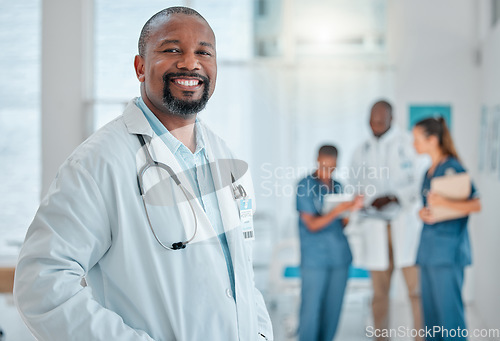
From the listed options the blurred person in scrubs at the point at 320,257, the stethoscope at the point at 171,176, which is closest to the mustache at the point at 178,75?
the stethoscope at the point at 171,176

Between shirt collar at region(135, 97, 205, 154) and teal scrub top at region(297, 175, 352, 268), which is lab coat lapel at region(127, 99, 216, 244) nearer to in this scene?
shirt collar at region(135, 97, 205, 154)

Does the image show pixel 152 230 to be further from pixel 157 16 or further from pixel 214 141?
pixel 157 16

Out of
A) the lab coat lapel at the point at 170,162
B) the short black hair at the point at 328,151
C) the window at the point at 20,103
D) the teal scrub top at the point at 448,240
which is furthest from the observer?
the window at the point at 20,103

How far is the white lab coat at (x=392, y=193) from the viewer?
2652mm

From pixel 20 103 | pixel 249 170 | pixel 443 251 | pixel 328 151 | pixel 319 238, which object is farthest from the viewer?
pixel 20 103

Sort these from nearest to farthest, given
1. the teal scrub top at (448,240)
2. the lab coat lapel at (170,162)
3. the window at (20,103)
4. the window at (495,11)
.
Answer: the lab coat lapel at (170,162) < the teal scrub top at (448,240) < the window at (495,11) < the window at (20,103)

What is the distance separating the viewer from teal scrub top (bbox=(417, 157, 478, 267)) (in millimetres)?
2355

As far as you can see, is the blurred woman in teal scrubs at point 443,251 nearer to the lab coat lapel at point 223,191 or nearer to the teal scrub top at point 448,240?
the teal scrub top at point 448,240

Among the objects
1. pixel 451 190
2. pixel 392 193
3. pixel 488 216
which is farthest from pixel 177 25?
pixel 488 216

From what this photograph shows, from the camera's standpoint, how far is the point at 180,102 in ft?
3.32

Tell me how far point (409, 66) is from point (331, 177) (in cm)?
134

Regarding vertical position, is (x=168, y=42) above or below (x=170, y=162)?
above

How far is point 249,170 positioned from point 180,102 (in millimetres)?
321

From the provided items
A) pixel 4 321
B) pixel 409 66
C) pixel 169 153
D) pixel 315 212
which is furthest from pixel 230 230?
pixel 409 66
